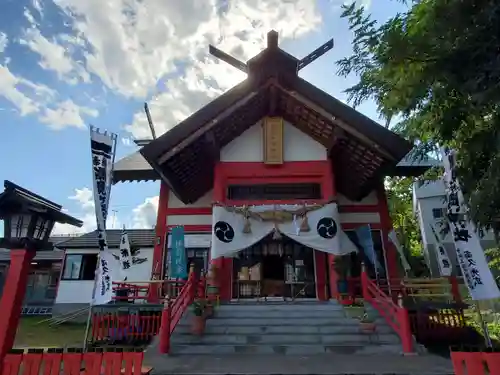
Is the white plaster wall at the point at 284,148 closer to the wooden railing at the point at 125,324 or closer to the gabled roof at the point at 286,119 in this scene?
the gabled roof at the point at 286,119

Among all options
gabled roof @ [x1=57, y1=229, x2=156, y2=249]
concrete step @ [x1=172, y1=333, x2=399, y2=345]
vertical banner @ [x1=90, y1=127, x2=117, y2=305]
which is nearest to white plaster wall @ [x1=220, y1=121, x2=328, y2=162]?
vertical banner @ [x1=90, y1=127, x2=117, y2=305]

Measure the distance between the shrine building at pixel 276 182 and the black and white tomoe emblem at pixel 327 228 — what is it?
A: 3 centimetres

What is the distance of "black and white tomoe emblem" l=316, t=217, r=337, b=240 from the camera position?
Result: 364 inches

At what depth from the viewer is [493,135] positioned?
15.5ft

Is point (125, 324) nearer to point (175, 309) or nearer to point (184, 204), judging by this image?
point (175, 309)

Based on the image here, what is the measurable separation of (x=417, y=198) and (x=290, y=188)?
741 inches

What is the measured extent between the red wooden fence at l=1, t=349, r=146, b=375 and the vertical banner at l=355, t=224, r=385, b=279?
772 cm

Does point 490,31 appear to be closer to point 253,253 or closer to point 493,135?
point 493,135

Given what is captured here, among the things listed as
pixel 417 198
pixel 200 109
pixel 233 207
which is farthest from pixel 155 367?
pixel 417 198

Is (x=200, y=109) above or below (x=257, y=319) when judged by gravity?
above

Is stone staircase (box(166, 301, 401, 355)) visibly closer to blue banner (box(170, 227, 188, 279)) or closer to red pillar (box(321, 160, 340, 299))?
red pillar (box(321, 160, 340, 299))

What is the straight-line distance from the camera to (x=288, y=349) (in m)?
6.77

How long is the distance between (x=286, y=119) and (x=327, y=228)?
411cm

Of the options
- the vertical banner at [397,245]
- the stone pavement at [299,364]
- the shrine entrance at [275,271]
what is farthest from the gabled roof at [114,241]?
the stone pavement at [299,364]
